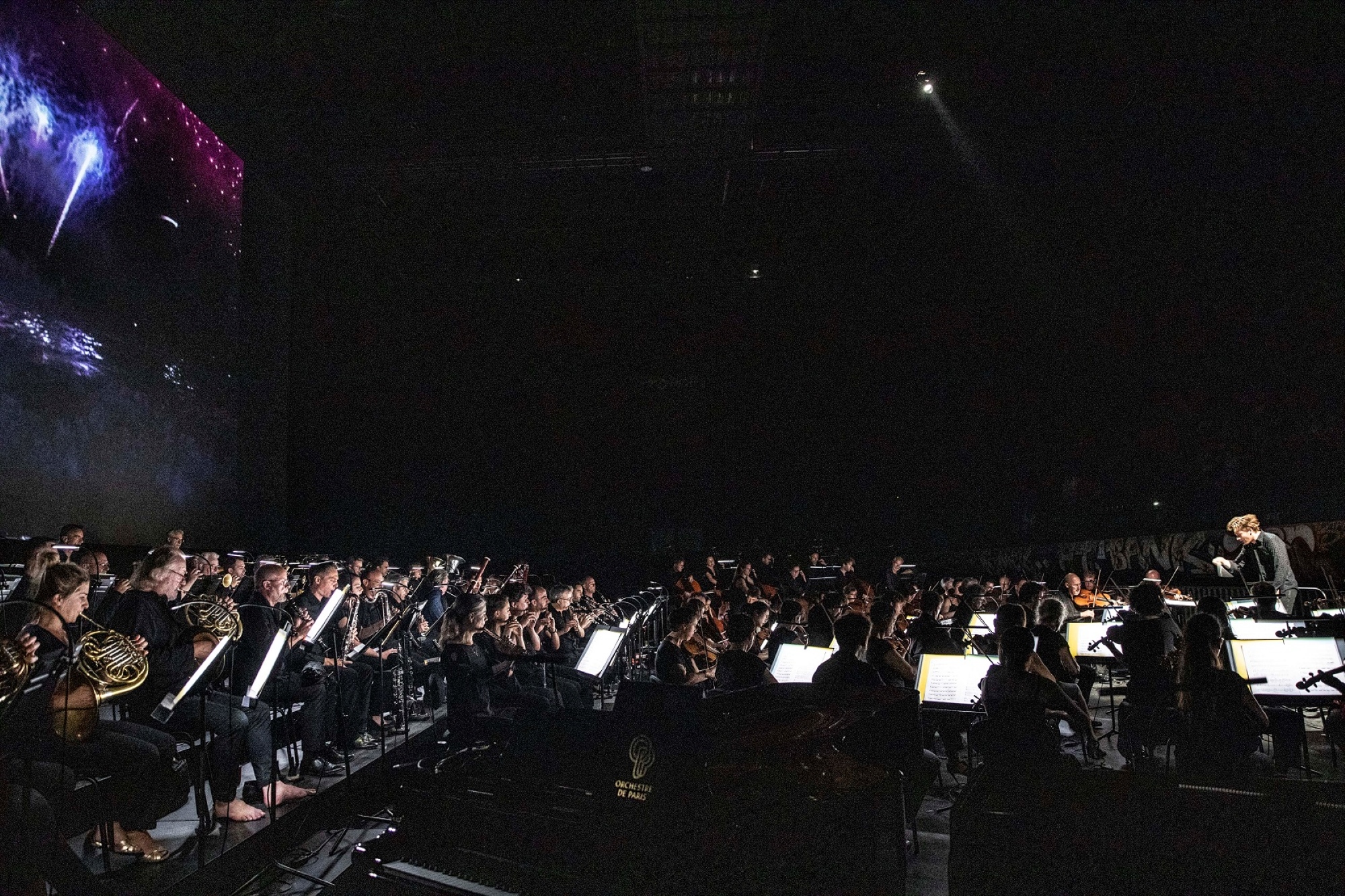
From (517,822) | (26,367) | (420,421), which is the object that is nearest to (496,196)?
(420,421)

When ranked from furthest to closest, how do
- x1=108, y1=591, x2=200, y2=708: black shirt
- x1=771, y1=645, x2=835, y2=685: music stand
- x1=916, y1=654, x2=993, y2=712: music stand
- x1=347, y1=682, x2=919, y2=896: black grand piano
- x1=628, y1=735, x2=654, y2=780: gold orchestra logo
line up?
x1=771, y1=645, x2=835, y2=685: music stand → x1=916, y1=654, x2=993, y2=712: music stand → x1=108, y1=591, x2=200, y2=708: black shirt → x1=628, y1=735, x2=654, y2=780: gold orchestra logo → x1=347, y1=682, x2=919, y2=896: black grand piano

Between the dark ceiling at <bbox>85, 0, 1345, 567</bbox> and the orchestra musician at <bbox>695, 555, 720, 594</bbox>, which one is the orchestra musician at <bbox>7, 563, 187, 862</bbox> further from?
the orchestra musician at <bbox>695, 555, 720, 594</bbox>

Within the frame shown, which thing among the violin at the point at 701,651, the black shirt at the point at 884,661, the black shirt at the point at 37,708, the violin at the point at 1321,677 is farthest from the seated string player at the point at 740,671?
the black shirt at the point at 37,708

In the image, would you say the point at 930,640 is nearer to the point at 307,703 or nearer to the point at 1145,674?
A: the point at 1145,674

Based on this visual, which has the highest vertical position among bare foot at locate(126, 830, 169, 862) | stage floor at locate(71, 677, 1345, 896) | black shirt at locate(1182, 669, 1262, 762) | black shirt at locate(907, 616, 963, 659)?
black shirt at locate(907, 616, 963, 659)

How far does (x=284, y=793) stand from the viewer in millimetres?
5562

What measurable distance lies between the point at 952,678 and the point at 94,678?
493cm

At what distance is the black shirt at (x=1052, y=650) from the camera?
593 cm

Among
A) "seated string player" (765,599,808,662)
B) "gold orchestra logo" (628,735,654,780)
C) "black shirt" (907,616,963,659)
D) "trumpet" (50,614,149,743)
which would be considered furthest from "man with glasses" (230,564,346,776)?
"black shirt" (907,616,963,659)

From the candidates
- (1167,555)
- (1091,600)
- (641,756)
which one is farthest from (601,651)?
(1167,555)

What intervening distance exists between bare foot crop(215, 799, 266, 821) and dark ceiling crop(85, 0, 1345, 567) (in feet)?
28.8

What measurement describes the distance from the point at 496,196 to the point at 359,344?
499 cm

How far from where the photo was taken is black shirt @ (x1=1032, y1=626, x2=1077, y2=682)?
593 centimetres

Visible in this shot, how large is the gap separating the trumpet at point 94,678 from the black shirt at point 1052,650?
5760mm
